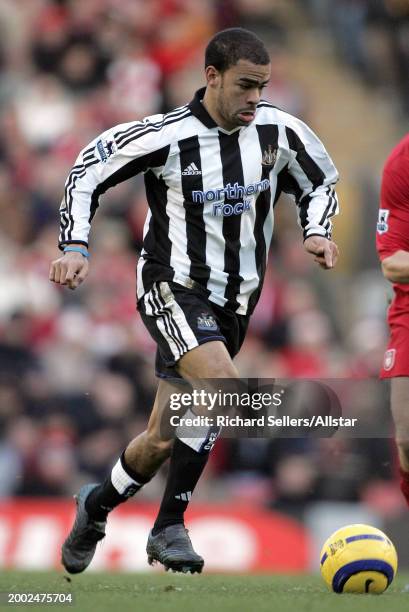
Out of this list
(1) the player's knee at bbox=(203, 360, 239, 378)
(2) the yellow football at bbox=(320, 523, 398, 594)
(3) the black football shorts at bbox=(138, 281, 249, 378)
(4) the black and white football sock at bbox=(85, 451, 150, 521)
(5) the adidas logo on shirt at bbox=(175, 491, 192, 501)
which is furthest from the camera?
(4) the black and white football sock at bbox=(85, 451, 150, 521)

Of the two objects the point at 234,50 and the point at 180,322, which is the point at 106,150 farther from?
the point at 180,322

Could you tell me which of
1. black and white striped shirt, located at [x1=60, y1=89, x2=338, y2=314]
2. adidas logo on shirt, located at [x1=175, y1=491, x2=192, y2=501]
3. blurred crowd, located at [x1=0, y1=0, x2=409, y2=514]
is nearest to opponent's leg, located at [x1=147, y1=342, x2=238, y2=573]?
adidas logo on shirt, located at [x1=175, y1=491, x2=192, y2=501]

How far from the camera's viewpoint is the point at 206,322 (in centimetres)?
622

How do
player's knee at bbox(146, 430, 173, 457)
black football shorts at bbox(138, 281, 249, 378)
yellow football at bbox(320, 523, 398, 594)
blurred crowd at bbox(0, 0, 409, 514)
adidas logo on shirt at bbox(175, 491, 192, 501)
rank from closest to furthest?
1. yellow football at bbox(320, 523, 398, 594)
2. black football shorts at bbox(138, 281, 249, 378)
3. adidas logo on shirt at bbox(175, 491, 192, 501)
4. player's knee at bbox(146, 430, 173, 457)
5. blurred crowd at bbox(0, 0, 409, 514)

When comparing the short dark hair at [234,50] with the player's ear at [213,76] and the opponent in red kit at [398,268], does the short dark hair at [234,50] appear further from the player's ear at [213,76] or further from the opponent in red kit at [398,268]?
the opponent in red kit at [398,268]

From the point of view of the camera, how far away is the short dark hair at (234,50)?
20.4ft

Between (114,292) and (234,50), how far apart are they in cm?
555

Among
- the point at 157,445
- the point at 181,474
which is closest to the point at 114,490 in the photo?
the point at 157,445

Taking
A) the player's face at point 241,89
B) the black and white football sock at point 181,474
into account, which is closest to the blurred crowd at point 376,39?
the player's face at point 241,89

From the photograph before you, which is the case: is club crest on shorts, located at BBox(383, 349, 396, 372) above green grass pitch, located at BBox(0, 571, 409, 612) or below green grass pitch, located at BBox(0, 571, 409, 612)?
above

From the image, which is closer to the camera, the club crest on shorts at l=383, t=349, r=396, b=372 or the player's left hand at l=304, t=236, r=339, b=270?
the player's left hand at l=304, t=236, r=339, b=270

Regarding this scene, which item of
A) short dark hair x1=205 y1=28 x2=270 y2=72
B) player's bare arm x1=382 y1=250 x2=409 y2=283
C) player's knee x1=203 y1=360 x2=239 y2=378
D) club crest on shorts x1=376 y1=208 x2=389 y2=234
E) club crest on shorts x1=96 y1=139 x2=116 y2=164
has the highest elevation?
short dark hair x1=205 y1=28 x2=270 y2=72

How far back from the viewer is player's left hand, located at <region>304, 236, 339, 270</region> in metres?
6.19

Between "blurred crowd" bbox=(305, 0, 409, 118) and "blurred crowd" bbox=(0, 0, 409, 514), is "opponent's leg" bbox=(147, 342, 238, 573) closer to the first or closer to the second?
"blurred crowd" bbox=(0, 0, 409, 514)
